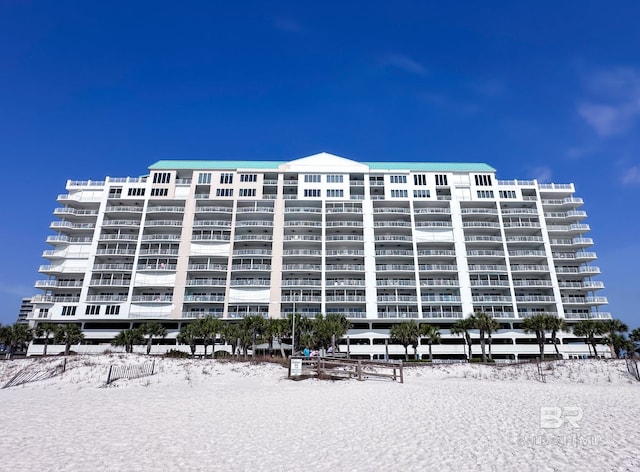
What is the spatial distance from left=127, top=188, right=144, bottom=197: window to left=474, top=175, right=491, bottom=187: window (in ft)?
222

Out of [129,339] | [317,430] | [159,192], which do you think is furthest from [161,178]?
[317,430]

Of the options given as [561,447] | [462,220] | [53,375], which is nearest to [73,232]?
[53,375]

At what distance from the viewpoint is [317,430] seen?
37.4 feet

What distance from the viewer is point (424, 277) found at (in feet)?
221

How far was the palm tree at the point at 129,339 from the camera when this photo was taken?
55906 mm

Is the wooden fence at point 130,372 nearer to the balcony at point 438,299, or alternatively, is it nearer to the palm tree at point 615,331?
the balcony at point 438,299

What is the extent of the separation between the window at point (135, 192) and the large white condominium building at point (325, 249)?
22 cm

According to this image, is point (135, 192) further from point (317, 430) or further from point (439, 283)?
point (317, 430)

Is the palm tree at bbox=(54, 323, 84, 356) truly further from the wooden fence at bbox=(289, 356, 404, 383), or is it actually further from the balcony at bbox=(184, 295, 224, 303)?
the wooden fence at bbox=(289, 356, 404, 383)

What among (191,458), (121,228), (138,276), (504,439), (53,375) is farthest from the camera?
(121,228)

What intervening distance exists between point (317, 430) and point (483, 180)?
73.4 m

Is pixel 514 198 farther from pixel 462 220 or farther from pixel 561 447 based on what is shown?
pixel 561 447

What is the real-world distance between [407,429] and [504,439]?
275cm

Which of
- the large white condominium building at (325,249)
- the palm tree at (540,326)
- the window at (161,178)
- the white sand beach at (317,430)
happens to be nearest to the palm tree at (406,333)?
the large white condominium building at (325,249)
